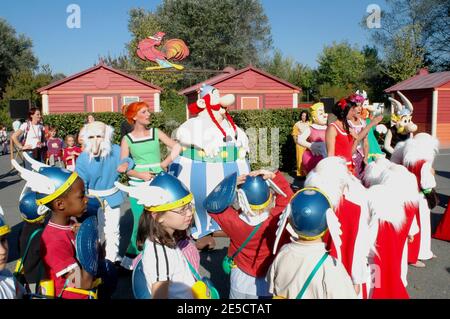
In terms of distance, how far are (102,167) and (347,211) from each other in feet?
7.50

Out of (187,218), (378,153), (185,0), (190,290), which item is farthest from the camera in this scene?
(185,0)

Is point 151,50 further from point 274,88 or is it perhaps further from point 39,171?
point 39,171

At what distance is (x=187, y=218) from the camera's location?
A: 224 cm

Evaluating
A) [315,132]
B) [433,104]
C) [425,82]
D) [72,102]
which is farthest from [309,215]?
[72,102]

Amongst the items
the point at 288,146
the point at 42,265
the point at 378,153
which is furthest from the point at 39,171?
the point at 288,146

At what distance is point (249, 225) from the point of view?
8.82ft

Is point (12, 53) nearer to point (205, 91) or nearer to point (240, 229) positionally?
point (205, 91)

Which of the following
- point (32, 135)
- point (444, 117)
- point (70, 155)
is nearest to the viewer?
point (70, 155)

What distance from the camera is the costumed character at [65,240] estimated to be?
7.30 feet

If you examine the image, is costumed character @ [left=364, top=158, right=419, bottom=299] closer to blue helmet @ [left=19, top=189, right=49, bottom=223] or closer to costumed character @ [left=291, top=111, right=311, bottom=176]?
blue helmet @ [left=19, top=189, right=49, bottom=223]

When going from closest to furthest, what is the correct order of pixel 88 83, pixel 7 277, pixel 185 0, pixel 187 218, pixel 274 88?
pixel 7 277 < pixel 187 218 < pixel 88 83 < pixel 274 88 < pixel 185 0

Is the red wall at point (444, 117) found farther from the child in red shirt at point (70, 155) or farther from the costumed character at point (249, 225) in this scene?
the costumed character at point (249, 225)

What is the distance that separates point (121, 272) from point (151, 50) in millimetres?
19238

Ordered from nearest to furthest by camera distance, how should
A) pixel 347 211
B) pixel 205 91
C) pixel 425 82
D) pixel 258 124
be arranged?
pixel 347 211
pixel 205 91
pixel 258 124
pixel 425 82
